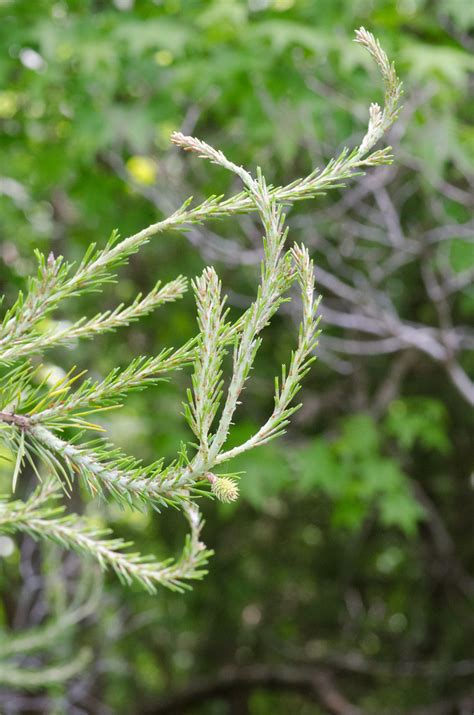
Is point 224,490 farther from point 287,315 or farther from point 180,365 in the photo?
point 287,315

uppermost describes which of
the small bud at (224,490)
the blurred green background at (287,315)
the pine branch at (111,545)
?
the small bud at (224,490)

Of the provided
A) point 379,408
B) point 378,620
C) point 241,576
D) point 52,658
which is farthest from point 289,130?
point 378,620

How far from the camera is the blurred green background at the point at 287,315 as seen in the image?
7.26 ft

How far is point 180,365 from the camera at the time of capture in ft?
1.78

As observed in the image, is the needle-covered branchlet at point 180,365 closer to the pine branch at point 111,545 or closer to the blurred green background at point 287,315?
the pine branch at point 111,545

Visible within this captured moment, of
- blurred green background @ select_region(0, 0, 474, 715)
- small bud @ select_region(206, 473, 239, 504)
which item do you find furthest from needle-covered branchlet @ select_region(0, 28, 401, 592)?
blurred green background @ select_region(0, 0, 474, 715)

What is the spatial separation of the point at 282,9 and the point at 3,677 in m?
1.94

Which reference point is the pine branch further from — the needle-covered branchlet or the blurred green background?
the blurred green background

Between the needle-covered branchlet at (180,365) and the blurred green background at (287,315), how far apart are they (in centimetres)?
147

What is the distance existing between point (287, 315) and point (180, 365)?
266 cm

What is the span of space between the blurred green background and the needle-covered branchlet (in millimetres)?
1472

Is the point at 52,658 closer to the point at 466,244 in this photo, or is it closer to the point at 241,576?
the point at 241,576

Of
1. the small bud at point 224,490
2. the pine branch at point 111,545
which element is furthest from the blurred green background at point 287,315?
the small bud at point 224,490

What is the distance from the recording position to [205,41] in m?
2.13
